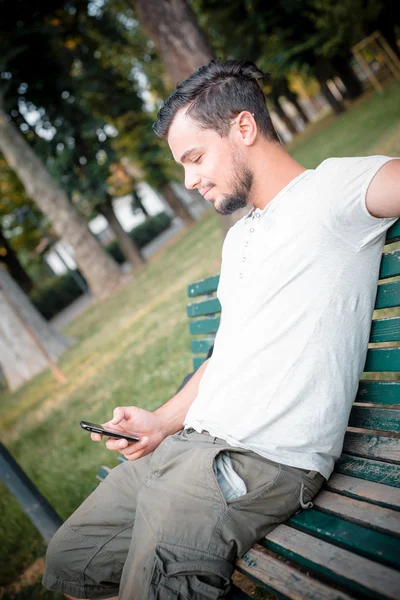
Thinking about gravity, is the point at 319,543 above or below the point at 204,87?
below

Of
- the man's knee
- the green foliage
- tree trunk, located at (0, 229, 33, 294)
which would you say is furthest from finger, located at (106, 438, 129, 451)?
tree trunk, located at (0, 229, 33, 294)

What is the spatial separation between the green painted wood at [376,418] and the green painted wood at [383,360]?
0.17 meters

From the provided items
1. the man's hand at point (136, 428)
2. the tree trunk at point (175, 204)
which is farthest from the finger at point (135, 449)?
the tree trunk at point (175, 204)

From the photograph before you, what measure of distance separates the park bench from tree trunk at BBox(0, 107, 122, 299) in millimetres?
14600

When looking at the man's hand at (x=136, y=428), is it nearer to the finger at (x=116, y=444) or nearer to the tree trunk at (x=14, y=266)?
the finger at (x=116, y=444)

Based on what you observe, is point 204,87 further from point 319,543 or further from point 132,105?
point 132,105

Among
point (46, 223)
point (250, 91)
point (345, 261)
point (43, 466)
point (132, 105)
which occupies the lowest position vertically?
point (43, 466)

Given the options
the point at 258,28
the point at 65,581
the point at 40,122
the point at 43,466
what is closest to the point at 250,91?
the point at 65,581

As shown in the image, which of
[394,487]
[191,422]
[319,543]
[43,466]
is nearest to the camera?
[319,543]

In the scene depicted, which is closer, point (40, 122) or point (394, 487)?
point (394, 487)

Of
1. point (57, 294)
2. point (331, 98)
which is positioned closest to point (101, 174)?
point (57, 294)

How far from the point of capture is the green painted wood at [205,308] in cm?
290

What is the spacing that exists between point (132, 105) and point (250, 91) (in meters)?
21.0

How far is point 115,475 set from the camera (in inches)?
89.4
